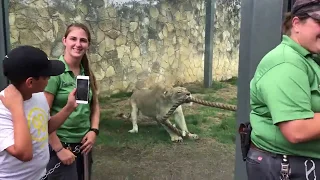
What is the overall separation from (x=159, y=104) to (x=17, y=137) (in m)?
1.73

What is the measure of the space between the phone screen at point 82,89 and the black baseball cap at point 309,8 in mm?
927

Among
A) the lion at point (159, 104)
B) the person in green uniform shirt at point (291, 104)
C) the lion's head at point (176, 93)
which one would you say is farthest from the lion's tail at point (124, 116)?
the person in green uniform shirt at point (291, 104)

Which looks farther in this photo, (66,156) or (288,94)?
(66,156)

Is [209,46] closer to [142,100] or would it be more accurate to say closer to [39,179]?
[142,100]

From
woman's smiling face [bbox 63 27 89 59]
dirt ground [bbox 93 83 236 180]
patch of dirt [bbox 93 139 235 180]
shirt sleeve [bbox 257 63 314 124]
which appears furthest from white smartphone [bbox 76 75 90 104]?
patch of dirt [bbox 93 139 235 180]

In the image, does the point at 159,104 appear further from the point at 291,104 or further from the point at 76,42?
the point at 291,104

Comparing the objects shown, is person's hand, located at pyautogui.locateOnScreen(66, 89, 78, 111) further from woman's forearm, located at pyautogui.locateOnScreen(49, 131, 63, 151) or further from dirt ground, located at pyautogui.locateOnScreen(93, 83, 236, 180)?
dirt ground, located at pyautogui.locateOnScreen(93, 83, 236, 180)

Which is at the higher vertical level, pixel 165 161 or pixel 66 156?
pixel 66 156

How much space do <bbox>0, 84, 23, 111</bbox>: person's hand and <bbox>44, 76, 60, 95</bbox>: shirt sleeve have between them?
0.35 meters

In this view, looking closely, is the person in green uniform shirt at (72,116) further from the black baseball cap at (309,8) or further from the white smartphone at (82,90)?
the black baseball cap at (309,8)

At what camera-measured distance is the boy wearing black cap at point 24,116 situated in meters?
1.45

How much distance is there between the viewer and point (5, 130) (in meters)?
1.46

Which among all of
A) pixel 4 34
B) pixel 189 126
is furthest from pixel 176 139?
pixel 4 34

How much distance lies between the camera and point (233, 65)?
2.35m
